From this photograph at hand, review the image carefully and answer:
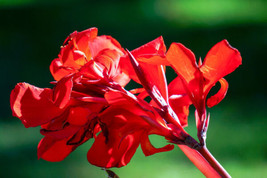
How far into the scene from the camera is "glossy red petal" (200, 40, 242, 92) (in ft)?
1.38

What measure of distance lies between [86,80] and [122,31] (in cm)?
203

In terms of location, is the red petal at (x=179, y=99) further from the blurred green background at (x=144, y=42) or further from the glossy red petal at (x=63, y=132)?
the blurred green background at (x=144, y=42)

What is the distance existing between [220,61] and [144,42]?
1.90 meters

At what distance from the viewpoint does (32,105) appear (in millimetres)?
474

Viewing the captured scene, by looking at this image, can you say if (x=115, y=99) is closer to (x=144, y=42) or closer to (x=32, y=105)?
(x=32, y=105)

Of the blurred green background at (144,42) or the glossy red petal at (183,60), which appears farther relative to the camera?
the blurred green background at (144,42)

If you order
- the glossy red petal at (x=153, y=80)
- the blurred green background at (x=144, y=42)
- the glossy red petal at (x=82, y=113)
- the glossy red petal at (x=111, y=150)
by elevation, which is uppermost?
the glossy red petal at (x=153, y=80)

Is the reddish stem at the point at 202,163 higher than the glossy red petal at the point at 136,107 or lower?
lower

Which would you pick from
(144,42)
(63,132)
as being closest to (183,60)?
(63,132)

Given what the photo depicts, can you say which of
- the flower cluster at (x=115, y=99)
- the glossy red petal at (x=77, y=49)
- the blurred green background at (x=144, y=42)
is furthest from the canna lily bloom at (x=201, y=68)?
the blurred green background at (x=144, y=42)

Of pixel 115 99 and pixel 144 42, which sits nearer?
pixel 115 99

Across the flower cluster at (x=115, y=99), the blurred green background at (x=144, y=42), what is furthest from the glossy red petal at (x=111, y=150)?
the blurred green background at (x=144, y=42)

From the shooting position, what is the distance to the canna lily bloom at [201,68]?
1.40ft

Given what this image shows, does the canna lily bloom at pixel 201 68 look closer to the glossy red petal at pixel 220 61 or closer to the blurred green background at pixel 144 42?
the glossy red petal at pixel 220 61
